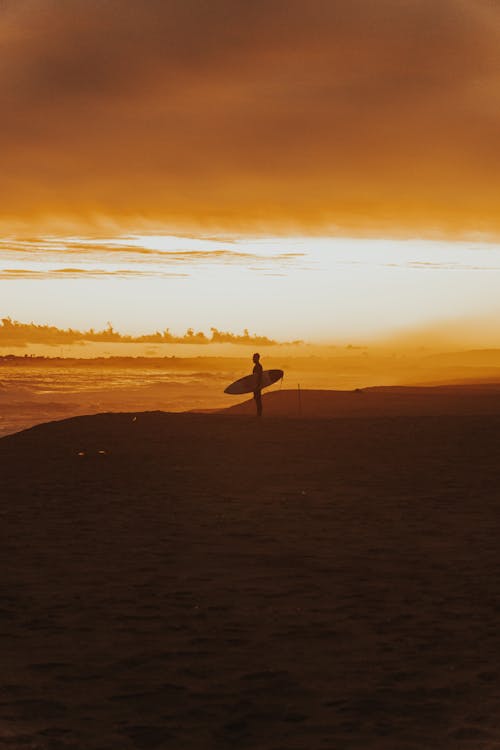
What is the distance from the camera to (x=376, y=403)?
3931 centimetres

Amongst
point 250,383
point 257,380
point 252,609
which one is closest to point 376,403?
point 250,383

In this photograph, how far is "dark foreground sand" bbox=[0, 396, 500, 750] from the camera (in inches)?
248

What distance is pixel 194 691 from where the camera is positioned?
6.85m

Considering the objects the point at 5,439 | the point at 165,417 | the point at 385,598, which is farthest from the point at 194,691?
the point at 165,417

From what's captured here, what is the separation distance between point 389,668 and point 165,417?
2610cm

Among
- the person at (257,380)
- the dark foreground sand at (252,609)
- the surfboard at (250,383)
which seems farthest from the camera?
the surfboard at (250,383)

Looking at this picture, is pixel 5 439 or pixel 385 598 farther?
pixel 5 439

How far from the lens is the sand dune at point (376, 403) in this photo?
35969mm

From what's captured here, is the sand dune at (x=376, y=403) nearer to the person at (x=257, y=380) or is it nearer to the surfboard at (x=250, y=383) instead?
the surfboard at (x=250, y=383)

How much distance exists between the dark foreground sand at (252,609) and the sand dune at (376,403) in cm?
1653

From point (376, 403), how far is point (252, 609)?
3069 cm

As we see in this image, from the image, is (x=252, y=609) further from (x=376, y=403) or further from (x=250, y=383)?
(x=376, y=403)

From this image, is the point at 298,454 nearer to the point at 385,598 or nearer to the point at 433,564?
the point at 433,564

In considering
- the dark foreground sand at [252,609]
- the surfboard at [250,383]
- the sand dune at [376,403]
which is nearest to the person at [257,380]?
the sand dune at [376,403]
